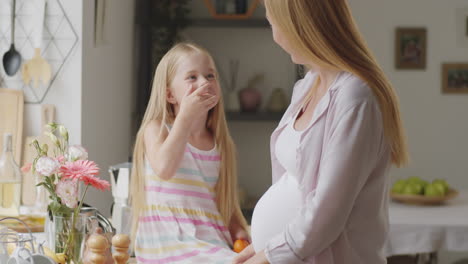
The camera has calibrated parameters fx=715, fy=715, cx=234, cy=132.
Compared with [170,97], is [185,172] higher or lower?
lower

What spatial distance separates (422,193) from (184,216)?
70.3 inches

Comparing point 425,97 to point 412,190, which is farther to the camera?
point 425,97

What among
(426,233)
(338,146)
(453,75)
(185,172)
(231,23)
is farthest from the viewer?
(453,75)

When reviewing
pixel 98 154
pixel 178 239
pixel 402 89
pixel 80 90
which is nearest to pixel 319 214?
pixel 178 239

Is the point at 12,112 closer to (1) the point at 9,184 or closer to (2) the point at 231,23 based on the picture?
(1) the point at 9,184

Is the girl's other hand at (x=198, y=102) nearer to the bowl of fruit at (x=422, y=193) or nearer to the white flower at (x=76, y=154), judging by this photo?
the white flower at (x=76, y=154)

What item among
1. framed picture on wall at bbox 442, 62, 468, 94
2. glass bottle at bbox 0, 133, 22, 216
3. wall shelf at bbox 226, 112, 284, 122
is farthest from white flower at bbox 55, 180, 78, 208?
framed picture on wall at bbox 442, 62, 468, 94

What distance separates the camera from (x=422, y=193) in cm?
346

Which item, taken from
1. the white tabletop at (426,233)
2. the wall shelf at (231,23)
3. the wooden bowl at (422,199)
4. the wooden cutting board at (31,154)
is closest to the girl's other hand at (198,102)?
the wooden cutting board at (31,154)

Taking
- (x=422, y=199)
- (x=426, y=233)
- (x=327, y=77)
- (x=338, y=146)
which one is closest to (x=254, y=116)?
(x=422, y=199)

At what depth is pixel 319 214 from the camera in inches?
49.8

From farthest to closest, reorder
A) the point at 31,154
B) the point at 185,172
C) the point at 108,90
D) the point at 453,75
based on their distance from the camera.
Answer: the point at 453,75 < the point at 108,90 < the point at 31,154 < the point at 185,172

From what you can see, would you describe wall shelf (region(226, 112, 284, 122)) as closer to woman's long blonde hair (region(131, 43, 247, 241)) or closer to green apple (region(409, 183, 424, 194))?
green apple (region(409, 183, 424, 194))

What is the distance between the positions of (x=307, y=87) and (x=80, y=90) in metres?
1.54
